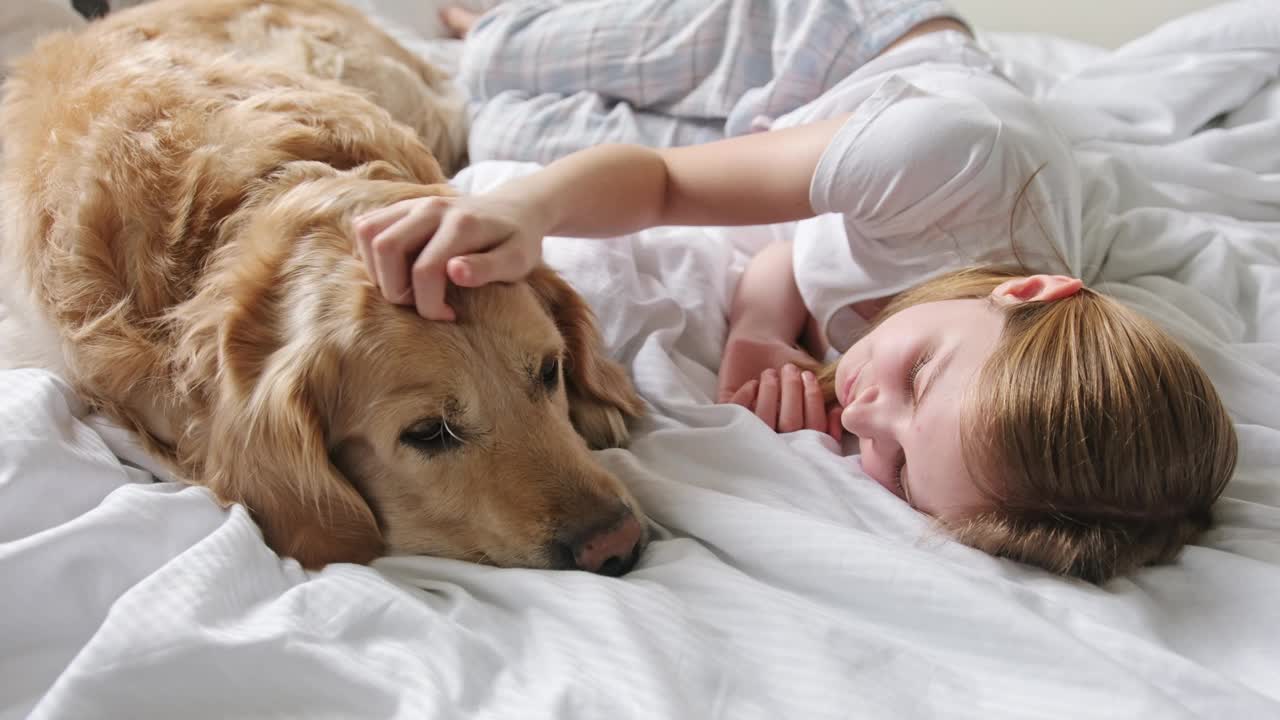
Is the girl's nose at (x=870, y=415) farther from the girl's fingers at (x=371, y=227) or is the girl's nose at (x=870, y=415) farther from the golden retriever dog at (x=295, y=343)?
the girl's fingers at (x=371, y=227)

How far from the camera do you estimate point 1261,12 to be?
2.01 meters

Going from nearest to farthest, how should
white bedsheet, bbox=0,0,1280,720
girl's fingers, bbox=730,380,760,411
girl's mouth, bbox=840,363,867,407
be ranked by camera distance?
1. white bedsheet, bbox=0,0,1280,720
2. girl's mouth, bbox=840,363,867,407
3. girl's fingers, bbox=730,380,760,411

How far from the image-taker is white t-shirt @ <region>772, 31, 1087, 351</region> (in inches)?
54.2

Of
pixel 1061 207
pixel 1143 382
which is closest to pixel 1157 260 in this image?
pixel 1061 207

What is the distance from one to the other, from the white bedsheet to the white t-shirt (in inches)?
13.4

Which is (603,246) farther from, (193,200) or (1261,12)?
(1261,12)

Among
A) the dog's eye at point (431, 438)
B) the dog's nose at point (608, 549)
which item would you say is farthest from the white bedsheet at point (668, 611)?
the dog's eye at point (431, 438)

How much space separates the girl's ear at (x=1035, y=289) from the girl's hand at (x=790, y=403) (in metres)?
0.31

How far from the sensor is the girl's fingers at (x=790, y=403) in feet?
4.50

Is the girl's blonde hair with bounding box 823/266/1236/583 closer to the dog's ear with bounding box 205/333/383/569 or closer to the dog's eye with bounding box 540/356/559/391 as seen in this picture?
the dog's eye with bounding box 540/356/559/391

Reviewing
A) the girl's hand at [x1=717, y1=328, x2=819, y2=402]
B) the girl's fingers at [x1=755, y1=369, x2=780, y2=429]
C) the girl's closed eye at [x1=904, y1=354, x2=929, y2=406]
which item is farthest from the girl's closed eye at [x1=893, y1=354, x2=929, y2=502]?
the girl's hand at [x1=717, y1=328, x2=819, y2=402]

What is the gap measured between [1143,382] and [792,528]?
45cm

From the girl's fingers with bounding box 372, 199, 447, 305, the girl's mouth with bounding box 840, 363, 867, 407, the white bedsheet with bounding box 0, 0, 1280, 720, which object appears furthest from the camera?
the girl's mouth with bounding box 840, 363, 867, 407

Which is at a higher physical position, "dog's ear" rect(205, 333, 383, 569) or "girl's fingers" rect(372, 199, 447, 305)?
"girl's fingers" rect(372, 199, 447, 305)
